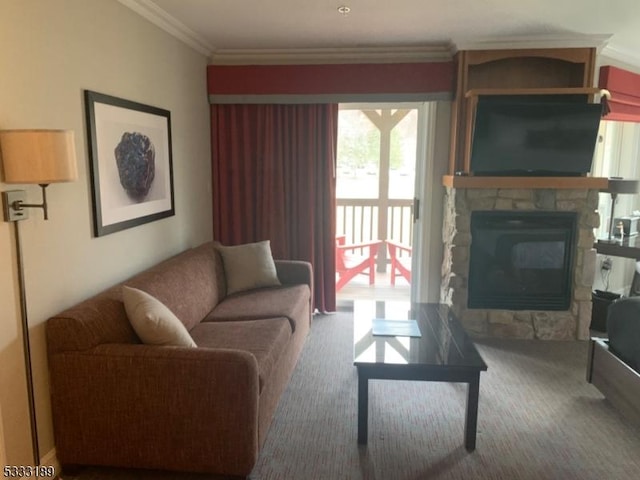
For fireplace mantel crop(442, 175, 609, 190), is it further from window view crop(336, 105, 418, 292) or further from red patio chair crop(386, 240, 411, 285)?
red patio chair crop(386, 240, 411, 285)

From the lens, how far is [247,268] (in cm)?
378

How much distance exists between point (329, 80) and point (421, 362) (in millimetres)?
2719

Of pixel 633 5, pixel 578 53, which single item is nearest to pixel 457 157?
pixel 578 53

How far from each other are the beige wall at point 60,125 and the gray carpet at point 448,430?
29.5 inches

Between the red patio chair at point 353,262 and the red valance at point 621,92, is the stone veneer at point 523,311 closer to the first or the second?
the red valance at point 621,92

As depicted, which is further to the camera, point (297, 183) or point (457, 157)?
point (297, 183)

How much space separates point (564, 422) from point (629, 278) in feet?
10.2

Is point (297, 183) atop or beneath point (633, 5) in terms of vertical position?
beneath

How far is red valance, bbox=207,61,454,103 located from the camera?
13.5ft

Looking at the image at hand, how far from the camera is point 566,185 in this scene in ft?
12.5

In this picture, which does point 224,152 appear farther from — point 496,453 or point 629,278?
point 629,278

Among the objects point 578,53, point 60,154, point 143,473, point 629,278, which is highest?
point 578,53

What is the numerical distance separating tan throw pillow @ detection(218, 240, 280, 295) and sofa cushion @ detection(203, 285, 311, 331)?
7 cm

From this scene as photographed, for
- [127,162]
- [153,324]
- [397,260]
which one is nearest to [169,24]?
[127,162]
